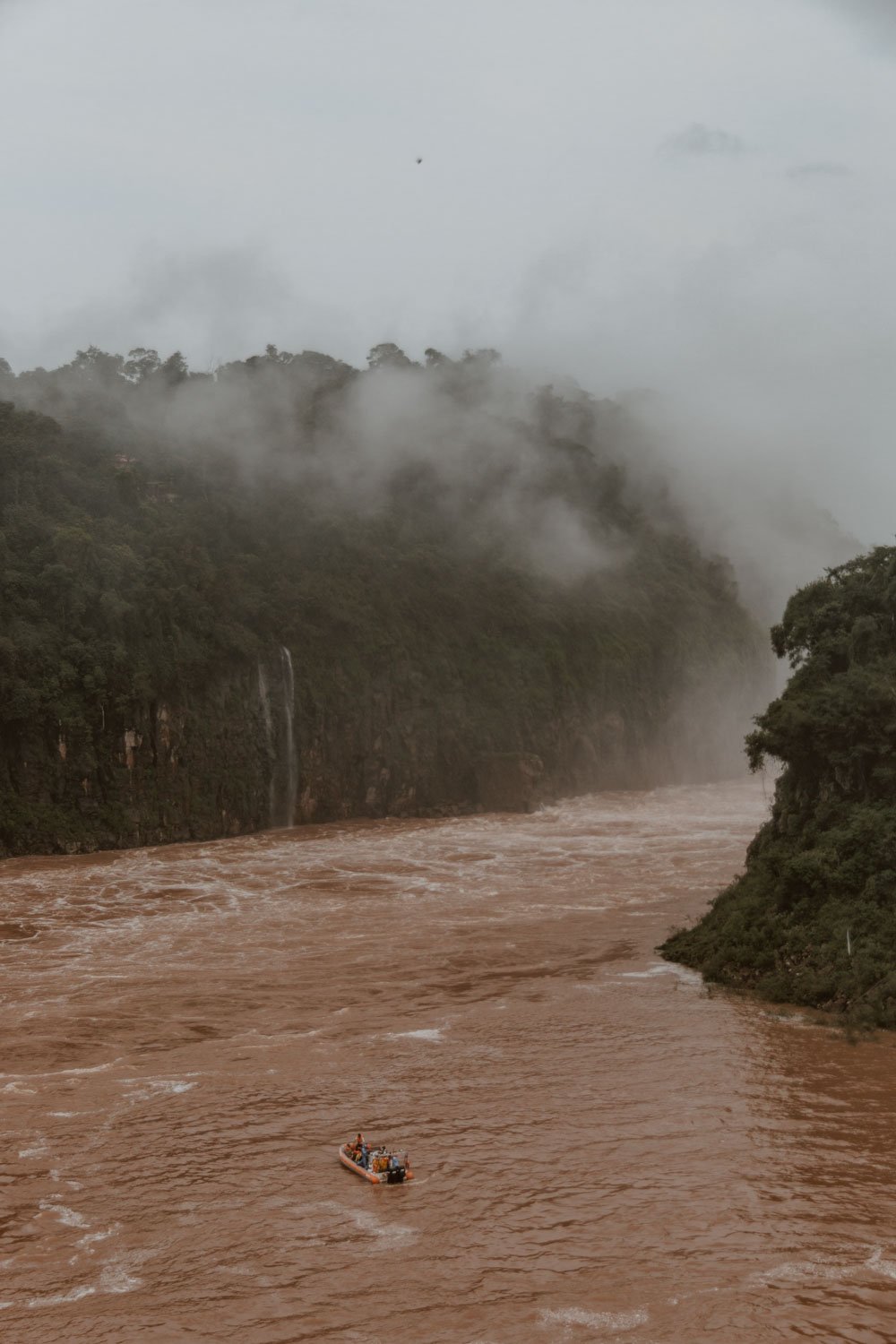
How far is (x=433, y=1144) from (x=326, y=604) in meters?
44.7

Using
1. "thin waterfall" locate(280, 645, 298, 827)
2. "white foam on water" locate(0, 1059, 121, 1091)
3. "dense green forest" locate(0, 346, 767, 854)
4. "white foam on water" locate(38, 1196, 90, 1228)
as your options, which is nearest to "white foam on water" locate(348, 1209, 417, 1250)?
"white foam on water" locate(38, 1196, 90, 1228)

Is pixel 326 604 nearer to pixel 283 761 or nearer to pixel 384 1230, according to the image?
pixel 283 761

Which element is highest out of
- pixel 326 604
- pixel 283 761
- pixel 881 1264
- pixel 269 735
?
pixel 326 604

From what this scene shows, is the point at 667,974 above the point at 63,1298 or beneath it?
above

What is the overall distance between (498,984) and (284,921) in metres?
10.3

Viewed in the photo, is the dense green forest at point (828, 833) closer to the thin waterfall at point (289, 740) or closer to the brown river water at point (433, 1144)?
the brown river water at point (433, 1144)

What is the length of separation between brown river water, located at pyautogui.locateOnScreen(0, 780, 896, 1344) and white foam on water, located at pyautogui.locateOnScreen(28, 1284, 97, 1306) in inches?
1.4

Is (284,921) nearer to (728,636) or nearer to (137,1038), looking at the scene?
(137,1038)

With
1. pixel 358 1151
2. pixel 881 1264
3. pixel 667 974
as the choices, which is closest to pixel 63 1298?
pixel 358 1151

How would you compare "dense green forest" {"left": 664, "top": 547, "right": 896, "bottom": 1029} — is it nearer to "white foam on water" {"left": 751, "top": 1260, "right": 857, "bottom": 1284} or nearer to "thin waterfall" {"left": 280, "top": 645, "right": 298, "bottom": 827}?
"white foam on water" {"left": 751, "top": 1260, "right": 857, "bottom": 1284}

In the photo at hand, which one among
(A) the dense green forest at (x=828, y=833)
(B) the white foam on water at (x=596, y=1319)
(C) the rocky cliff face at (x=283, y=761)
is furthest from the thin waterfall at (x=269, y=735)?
(B) the white foam on water at (x=596, y=1319)

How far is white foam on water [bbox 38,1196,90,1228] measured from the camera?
14160mm

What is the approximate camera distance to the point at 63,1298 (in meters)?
12.5

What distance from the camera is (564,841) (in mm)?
49125
